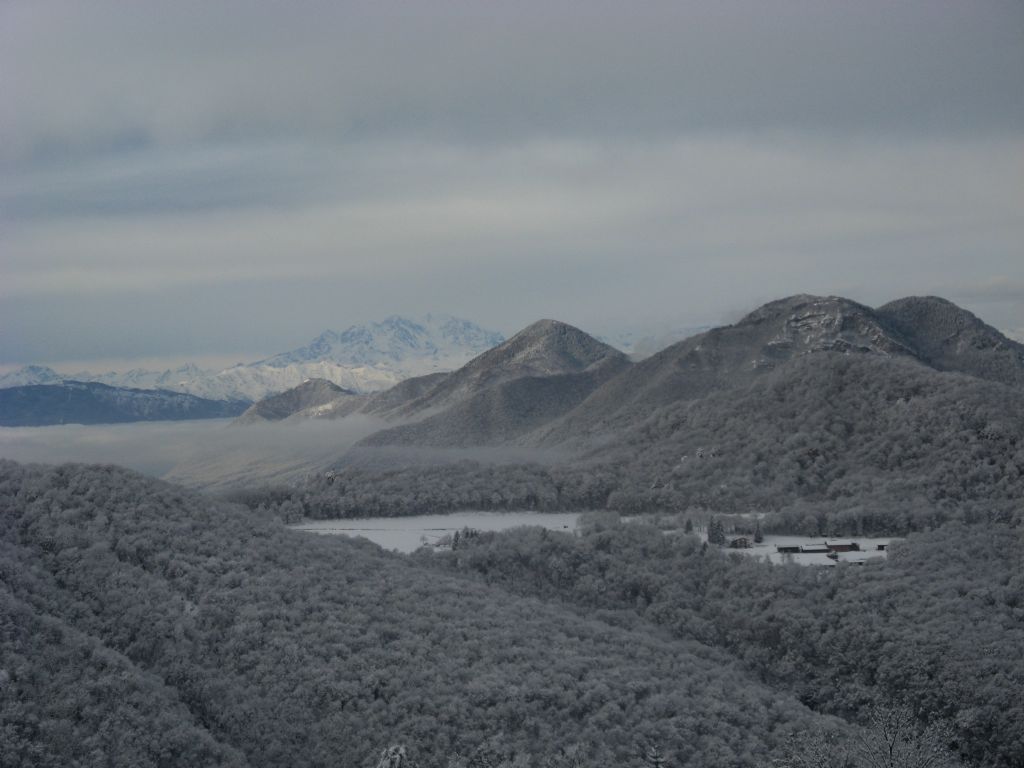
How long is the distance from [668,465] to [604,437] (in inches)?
1154

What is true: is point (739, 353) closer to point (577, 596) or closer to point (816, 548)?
point (816, 548)

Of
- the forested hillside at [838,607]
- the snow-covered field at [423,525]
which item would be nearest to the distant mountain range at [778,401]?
the snow-covered field at [423,525]

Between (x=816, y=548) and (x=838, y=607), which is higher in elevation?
(x=816, y=548)

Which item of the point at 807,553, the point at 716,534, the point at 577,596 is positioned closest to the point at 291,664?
the point at 577,596

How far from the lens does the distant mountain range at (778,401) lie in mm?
102562

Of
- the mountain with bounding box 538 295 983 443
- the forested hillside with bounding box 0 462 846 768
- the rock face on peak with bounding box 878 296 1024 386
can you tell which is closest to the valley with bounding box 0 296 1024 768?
the forested hillside with bounding box 0 462 846 768

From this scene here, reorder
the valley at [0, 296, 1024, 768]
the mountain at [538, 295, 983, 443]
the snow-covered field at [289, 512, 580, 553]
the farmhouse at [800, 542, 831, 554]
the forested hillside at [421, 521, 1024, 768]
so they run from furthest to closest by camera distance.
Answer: the mountain at [538, 295, 983, 443] < the snow-covered field at [289, 512, 580, 553] < the farmhouse at [800, 542, 831, 554] < the forested hillside at [421, 521, 1024, 768] < the valley at [0, 296, 1024, 768]

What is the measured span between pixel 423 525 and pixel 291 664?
146ft

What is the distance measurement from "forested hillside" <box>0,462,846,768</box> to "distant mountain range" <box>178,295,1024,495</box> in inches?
1640

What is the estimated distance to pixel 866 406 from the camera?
109m

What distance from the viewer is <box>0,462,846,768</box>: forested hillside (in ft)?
163

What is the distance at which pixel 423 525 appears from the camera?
103062 millimetres

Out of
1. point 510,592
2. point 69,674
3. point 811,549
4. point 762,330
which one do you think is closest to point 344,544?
point 510,592

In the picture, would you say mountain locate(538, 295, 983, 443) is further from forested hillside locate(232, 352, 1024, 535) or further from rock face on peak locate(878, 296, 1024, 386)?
forested hillside locate(232, 352, 1024, 535)
